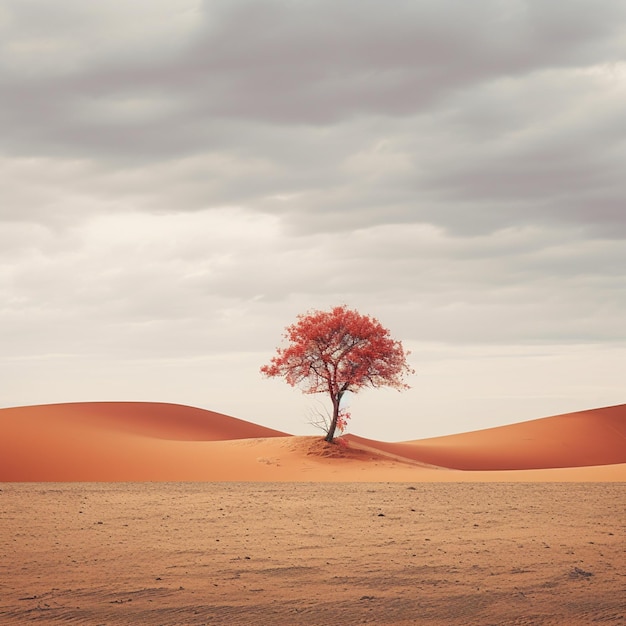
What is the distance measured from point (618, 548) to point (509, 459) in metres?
31.9

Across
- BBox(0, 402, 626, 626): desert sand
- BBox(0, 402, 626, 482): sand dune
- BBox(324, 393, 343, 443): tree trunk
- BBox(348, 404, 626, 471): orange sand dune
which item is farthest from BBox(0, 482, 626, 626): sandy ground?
BBox(348, 404, 626, 471): orange sand dune

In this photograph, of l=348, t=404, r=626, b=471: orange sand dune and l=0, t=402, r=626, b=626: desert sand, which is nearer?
l=0, t=402, r=626, b=626: desert sand

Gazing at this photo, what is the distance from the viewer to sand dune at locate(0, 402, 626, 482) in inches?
1183

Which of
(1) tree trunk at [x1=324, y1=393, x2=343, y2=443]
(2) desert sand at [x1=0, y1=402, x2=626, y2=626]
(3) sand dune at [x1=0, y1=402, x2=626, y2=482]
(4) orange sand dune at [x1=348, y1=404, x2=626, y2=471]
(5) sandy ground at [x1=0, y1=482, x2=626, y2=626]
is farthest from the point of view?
(4) orange sand dune at [x1=348, y1=404, x2=626, y2=471]

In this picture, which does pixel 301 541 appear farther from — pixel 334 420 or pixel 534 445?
pixel 534 445

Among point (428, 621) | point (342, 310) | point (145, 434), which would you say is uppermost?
point (342, 310)

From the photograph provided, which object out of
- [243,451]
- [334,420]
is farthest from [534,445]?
[243,451]

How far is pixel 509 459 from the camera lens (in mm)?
44344

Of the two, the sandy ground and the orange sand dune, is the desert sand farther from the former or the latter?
the orange sand dune

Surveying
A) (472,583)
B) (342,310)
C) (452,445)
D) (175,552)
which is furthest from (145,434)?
(472,583)

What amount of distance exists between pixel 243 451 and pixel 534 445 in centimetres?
2105

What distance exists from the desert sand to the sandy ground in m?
0.04

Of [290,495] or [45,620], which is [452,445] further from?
[45,620]

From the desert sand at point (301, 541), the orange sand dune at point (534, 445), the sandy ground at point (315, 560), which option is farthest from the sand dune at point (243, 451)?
the sandy ground at point (315, 560)
